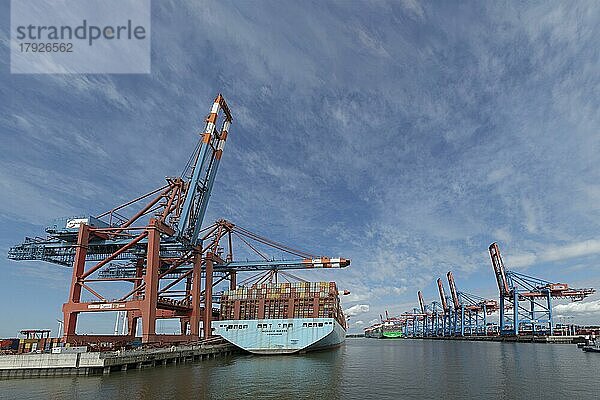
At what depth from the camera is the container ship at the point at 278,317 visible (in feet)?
174

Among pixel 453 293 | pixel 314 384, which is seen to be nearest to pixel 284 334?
pixel 314 384

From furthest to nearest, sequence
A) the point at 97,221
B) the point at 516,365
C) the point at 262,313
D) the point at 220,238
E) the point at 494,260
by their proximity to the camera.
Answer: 1. the point at 494,260
2. the point at 220,238
3. the point at 262,313
4. the point at 97,221
5. the point at 516,365

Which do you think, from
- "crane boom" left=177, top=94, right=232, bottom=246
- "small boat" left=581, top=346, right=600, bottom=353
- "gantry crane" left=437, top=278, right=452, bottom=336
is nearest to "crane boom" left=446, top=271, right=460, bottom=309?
"gantry crane" left=437, top=278, right=452, bottom=336

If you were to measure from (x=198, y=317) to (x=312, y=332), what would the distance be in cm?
1491

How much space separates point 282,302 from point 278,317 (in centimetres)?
202

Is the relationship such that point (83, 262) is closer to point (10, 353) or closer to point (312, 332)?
point (10, 353)

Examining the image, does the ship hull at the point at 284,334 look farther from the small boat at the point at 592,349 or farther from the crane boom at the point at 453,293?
the crane boom at the point at 453,293

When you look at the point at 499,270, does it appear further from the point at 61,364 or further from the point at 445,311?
the point at 61,364

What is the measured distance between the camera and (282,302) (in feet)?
189

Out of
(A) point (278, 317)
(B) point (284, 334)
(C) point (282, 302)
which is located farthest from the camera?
(C) point (282, 302)

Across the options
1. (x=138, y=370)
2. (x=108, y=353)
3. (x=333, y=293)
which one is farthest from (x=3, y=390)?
(x=333, y=293)

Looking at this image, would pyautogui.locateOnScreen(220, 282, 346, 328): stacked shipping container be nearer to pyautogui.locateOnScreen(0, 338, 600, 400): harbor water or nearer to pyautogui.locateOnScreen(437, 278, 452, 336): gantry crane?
pyautogui.locateOnScreen(0, 338, 600, 400): harbor water

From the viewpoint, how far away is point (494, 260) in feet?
351

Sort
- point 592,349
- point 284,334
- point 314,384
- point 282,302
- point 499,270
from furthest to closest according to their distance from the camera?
point 499,270
point 592,349
point 282,302
point 284,334
point 314,384
